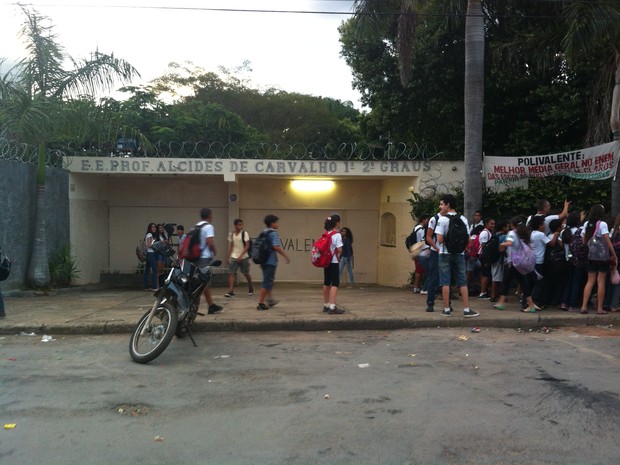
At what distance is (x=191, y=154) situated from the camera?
1367cm

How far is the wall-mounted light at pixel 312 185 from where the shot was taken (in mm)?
15977

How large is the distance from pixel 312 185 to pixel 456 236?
8.19 meters

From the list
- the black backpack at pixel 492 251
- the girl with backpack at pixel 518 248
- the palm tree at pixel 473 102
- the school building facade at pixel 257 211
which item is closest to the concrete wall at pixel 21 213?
the school building facade at pixel 257 211

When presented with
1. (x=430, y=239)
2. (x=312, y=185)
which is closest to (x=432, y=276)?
(x=430, y=239)

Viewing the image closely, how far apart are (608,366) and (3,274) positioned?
26.7 ft

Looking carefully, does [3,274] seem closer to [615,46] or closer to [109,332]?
[109,332]

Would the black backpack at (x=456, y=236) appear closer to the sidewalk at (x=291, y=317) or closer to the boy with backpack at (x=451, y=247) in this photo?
the boy with backpack at (x=451, y=247)

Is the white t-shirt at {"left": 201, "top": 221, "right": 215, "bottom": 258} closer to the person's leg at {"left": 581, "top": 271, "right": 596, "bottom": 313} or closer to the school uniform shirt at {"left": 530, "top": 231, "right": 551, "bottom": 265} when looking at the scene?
the school uniform shirt at {"left": 530, "top": 231, "right": 551, "bottom": 265}

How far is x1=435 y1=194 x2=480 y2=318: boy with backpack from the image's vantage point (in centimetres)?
834

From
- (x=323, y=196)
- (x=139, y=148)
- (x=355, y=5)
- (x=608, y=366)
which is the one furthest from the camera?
(x=323, y=196)

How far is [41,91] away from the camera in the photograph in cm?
1155

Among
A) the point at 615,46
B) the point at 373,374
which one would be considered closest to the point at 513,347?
the point at 373,374

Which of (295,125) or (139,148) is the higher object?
(295,125)

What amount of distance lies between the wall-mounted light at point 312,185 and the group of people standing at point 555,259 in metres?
6.72
